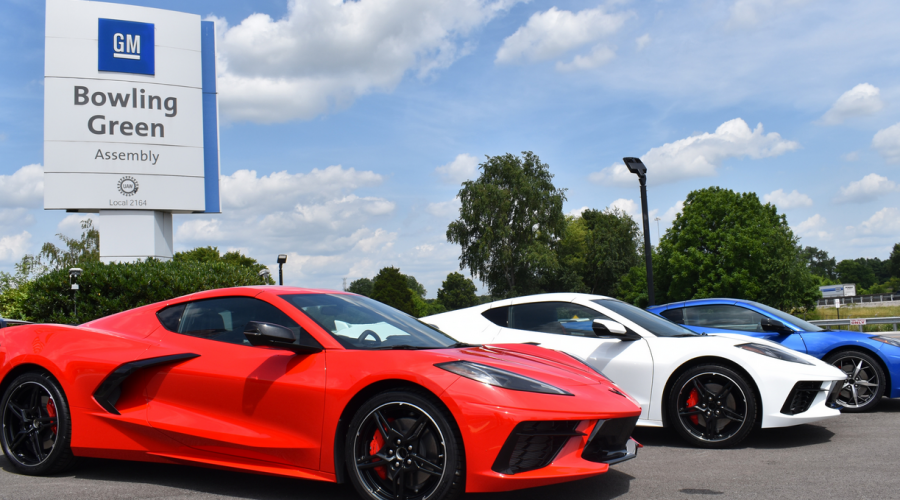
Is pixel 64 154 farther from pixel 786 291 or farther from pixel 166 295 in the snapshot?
pixel 786 291

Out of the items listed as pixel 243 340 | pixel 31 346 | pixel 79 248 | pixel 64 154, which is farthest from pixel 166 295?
pixel 79 248

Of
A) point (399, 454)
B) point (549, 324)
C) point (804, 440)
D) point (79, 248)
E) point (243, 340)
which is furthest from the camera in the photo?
point (79, 248)

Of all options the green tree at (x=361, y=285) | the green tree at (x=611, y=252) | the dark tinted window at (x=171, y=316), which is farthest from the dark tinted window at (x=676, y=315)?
the green tree at (x=361, y=285)

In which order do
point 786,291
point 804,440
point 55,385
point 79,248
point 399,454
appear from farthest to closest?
point 79,248
point 786,291
point 804,440
point 55,385
point 399,454

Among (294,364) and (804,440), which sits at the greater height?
(294,364)

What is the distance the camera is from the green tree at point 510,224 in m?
43.4

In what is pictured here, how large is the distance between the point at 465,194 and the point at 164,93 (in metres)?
24.4

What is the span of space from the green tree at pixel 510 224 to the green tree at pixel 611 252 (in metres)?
18.3

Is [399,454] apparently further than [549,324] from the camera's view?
No

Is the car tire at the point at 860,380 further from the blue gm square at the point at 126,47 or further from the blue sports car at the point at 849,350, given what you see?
the blue gm square at the point at 126,47

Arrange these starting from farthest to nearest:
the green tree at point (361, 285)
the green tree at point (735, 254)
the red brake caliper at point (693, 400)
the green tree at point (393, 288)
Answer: the green tree at point (361, 285), the green tree at point (393, 288), the green tree at point (735, 254), the red brake caliper at point (693, 400)

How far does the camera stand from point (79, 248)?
46.4 meters

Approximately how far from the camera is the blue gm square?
2152cm

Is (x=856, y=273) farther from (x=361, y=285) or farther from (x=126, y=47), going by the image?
(x=126, y=47)
